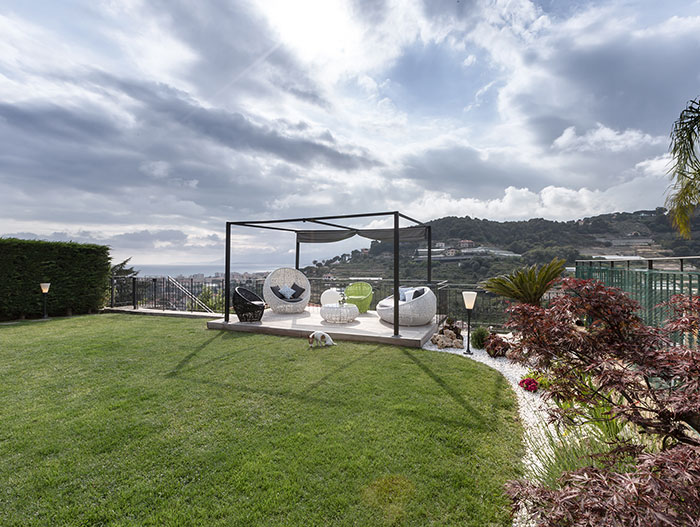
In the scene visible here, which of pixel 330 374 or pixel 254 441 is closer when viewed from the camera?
pixel 254 441

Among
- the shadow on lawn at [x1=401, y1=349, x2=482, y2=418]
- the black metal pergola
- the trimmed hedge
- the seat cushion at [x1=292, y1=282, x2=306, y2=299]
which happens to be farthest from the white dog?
the trimmed hedge

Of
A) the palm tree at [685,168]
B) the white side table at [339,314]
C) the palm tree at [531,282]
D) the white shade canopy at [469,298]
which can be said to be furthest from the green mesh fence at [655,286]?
the white side table at [339,314]

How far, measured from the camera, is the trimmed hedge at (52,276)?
9047 mm

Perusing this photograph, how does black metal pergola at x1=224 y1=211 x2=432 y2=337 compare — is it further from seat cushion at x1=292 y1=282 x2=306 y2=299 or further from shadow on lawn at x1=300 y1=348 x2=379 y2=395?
shadow on lawn at x1=300 y1=348 x2=379 y2=395

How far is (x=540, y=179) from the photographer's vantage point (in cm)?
1367

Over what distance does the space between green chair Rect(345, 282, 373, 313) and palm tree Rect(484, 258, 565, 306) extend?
389 cm

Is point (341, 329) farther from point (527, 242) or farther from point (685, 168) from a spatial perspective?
point (527, 242)

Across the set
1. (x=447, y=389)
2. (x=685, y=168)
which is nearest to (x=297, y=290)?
(x=447, y=389)

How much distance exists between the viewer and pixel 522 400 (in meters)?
3.85

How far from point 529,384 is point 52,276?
12.9m

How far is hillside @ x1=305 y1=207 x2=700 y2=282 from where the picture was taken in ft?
40.8

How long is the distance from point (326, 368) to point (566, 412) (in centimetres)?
355

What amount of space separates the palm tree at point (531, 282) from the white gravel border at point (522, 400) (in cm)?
146

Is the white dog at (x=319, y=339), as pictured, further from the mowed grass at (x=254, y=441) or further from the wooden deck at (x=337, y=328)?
the mowed grass at (x=254, y=441)
